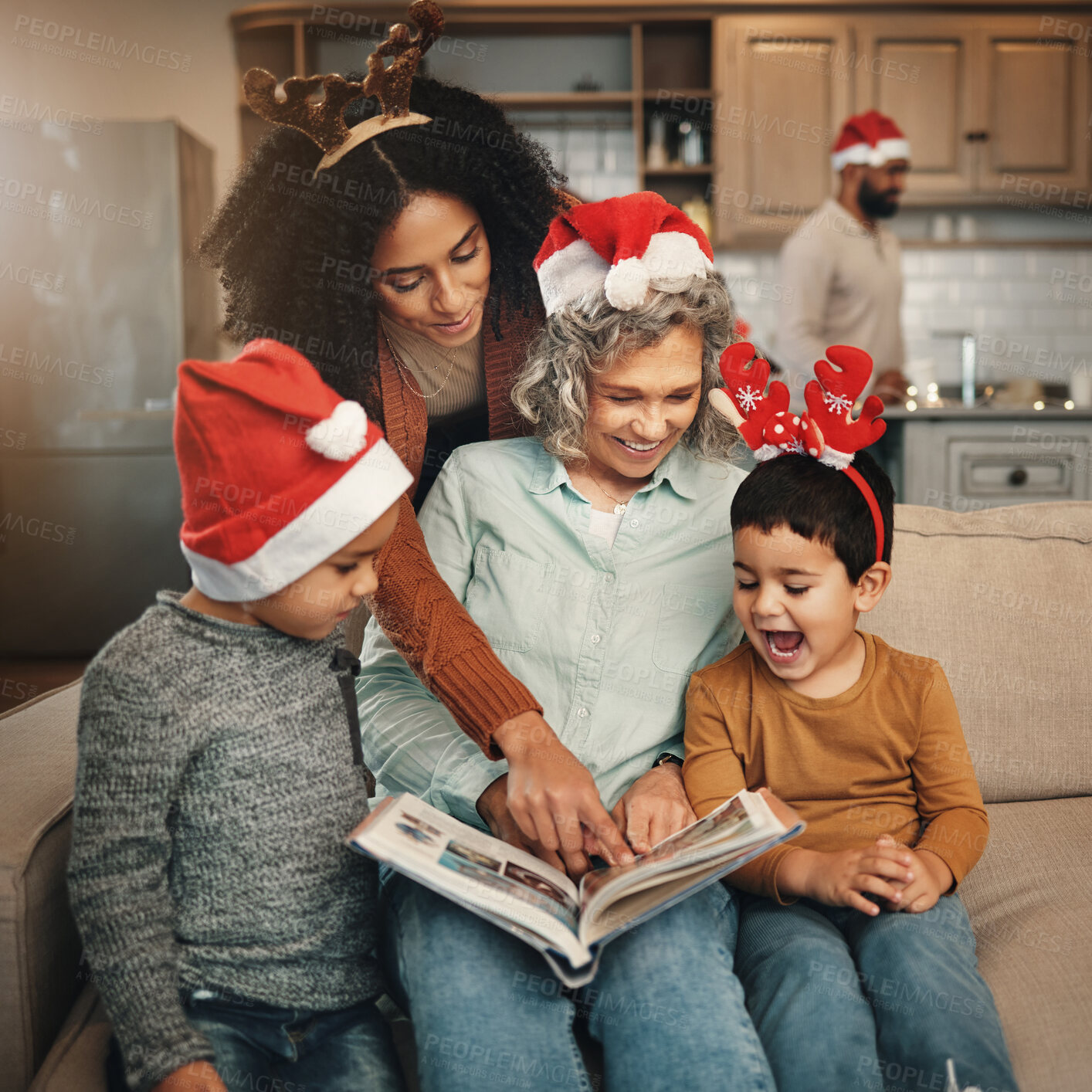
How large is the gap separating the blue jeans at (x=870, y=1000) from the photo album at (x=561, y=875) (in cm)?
20

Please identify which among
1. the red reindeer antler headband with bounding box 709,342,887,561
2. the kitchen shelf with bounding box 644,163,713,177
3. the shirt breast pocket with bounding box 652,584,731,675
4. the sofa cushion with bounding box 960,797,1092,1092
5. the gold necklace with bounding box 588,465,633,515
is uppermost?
the kitchen shelf with bounding box 644,163,713,177

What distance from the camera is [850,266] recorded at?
3727mm

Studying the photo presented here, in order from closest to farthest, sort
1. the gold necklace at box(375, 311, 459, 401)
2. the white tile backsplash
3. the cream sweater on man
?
the gold necklace at box(375, 311, 459, 401)
the cream sweater on man
the white tile backsplash

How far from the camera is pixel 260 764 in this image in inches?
37.5

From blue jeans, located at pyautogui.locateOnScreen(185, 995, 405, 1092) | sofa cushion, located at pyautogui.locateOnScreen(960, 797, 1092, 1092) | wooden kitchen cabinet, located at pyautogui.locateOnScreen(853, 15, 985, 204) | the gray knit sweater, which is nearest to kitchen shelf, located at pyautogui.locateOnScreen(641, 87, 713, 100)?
wooden kitchen cabinet, located at pyautogui.locateOnScreen(853, 15, 985, 204)

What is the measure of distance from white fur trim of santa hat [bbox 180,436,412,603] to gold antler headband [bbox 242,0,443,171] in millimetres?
518

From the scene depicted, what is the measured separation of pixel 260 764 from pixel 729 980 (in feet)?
1.64

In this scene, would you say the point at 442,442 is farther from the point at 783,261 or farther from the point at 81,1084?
the point at 783,261

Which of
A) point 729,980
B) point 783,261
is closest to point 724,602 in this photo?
point 729,980

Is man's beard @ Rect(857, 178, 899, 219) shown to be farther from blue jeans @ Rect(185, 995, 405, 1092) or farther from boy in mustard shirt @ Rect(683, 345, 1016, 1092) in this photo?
blue jeans @ Rect(185, 995, 405, 1092)

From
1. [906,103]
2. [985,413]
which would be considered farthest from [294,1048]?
[906,103]

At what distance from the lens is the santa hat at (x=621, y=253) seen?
121 cm

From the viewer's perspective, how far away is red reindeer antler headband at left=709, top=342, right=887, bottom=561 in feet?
3.84

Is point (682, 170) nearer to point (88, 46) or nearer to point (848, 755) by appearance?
point (88, 46)
